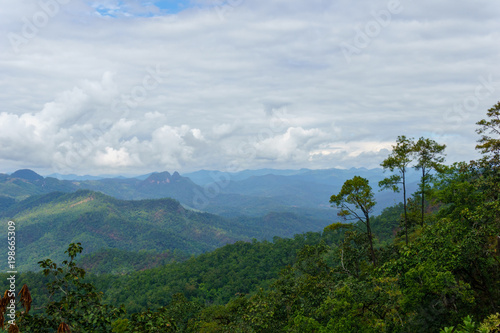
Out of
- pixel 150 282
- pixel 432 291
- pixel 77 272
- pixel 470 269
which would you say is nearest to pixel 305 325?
pixel 432 291

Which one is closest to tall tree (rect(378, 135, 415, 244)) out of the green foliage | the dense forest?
the dense forest

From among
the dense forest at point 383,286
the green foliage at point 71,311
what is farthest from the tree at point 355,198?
the green foliage at point 71,311

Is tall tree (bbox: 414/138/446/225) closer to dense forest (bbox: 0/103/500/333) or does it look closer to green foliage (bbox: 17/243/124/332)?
dense forest (bbox: 0/103/500/333)

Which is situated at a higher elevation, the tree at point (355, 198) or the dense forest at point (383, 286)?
the tree at point (355, 198)

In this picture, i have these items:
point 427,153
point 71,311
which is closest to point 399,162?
point 427,153

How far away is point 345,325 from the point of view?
689 inches

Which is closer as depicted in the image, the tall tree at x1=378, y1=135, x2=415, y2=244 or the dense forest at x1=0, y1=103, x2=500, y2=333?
the dense forest at x1=0, y1=103, x2=500, y2=333

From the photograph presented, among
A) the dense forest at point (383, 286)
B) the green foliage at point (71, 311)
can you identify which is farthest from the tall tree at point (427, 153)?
the green foliage at point (71, 311)

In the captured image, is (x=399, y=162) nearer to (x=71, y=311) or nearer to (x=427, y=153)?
(x=427, y=153)

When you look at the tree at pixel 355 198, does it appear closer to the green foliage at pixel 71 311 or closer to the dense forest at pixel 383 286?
the dense forest at pixel 383 286

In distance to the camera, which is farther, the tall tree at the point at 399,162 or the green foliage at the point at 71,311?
the tall tree at the point at 399,162

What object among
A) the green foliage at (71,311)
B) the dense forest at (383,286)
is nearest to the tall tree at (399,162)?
the dense forest at (383,286)

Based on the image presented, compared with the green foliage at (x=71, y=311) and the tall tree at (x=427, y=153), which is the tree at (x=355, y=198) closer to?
the tall tree at (x=427, y=153)

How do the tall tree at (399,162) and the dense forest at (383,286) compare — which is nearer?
the dense forest at (383,286)
